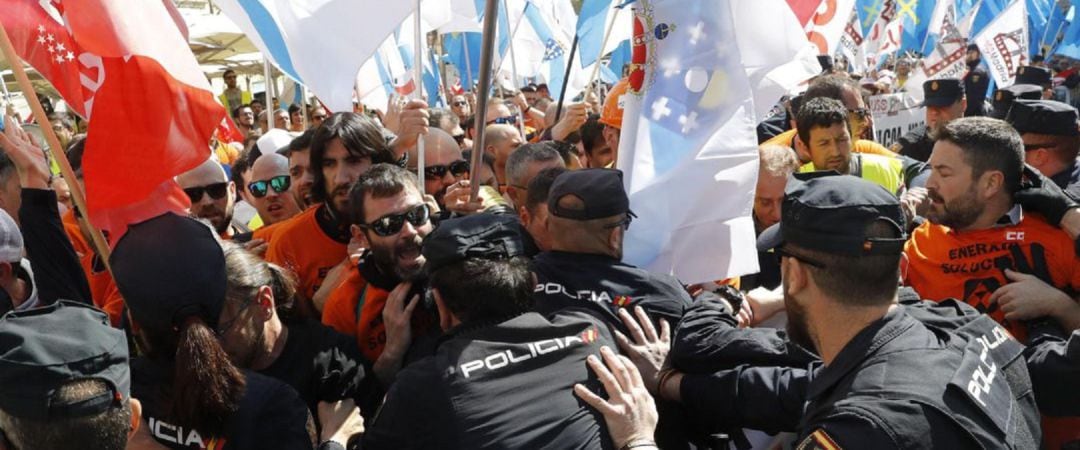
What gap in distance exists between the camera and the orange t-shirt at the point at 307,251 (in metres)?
3.98

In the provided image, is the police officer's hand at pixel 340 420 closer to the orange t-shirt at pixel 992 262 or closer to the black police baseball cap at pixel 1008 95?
the orange t-shirt at pixel 992 262

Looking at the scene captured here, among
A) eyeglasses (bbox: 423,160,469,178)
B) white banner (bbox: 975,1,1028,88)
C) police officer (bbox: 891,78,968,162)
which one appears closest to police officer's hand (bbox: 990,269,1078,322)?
eyeglasses (bbox: 423,160,469,178)

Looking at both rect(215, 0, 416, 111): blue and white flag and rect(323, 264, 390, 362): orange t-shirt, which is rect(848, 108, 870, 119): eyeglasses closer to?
rect(215, 0, 416, 111): blue and white flag

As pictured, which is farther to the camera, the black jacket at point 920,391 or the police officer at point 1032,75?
the police officer at point 1032,75

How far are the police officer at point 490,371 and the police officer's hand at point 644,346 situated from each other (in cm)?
22

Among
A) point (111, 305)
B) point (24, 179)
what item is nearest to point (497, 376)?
point (111, 305)

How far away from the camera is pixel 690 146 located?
3.79 metres

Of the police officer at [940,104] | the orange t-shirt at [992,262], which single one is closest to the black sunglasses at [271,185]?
the orange t-shirt at [992,262]

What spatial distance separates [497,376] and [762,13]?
7.80 ft

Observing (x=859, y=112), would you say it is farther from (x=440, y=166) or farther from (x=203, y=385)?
(x=203, y=385)

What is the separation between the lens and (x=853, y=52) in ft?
45.7

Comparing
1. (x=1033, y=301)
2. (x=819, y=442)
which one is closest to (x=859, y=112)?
(x=1033, y=301)

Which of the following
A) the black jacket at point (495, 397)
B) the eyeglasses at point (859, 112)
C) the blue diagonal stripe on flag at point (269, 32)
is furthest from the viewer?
the eyeglasses at point (859, 112)

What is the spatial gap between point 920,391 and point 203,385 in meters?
1.60
